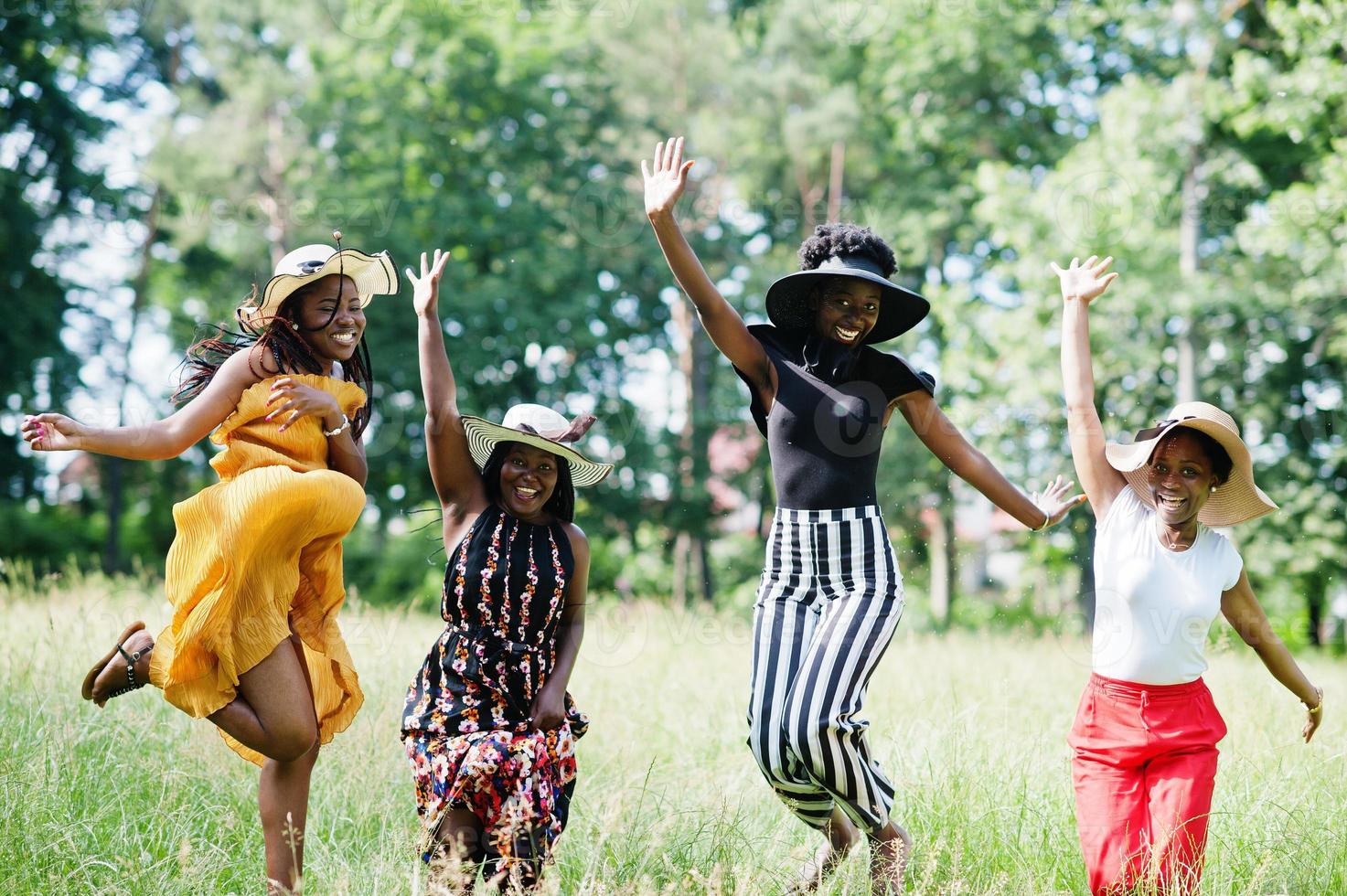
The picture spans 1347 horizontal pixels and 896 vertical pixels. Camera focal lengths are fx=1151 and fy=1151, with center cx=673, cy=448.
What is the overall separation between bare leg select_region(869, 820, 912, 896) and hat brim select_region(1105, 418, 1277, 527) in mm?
1482

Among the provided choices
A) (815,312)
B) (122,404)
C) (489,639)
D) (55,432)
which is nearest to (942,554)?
(122,404)

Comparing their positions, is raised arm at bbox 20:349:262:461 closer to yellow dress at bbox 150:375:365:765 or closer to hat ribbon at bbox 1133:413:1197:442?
yellow dress at bbox 150:375:365:765

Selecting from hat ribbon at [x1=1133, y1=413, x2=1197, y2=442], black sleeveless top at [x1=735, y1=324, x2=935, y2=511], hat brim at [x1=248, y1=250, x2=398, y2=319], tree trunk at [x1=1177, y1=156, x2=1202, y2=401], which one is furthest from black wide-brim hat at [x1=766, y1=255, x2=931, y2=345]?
tree trunk at [x1=1177, y1=156, x2=1202, y2=401]

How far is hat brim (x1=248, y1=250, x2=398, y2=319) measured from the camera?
373 centimetres

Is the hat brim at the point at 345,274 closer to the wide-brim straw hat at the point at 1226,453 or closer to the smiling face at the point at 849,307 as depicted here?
the smiling face at the point at 849,307

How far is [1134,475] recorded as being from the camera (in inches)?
164

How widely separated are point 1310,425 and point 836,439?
15.0 m

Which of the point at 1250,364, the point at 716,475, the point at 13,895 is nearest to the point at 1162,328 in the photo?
the point at 1250,364

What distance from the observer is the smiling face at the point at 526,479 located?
3900mm

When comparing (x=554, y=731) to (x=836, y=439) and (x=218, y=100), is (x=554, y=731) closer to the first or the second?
(x=836, y=439)

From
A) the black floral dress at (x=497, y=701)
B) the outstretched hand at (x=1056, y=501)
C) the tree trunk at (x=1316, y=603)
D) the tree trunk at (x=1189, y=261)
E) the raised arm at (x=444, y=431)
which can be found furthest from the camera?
the tree trunk at (x=1316, y=603)

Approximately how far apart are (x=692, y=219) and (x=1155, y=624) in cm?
1879

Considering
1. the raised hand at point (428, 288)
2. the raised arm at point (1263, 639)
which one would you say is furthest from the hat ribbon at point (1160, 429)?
the raised hand at point (428, 288)

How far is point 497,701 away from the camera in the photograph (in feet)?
12.3
